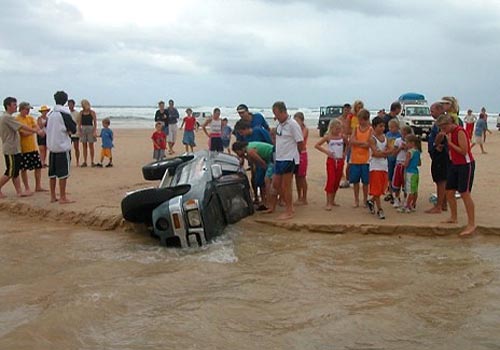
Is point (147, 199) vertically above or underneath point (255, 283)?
above

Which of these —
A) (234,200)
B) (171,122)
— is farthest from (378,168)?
(171,122)

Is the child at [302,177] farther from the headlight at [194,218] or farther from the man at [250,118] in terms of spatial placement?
the headlight at [194,218]

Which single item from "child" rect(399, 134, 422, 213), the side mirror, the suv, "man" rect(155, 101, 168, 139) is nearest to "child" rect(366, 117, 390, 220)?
"child" rect(399, 134, 422, 213)

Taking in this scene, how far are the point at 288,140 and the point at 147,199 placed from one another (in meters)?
2.28

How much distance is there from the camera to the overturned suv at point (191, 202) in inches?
248

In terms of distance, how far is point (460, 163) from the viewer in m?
6.88

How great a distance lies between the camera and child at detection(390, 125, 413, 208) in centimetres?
808

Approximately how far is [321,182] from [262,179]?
2939 mm

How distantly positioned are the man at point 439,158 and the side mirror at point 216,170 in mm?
3168

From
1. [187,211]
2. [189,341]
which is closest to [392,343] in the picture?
[189,341]

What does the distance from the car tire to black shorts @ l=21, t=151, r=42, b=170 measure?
8.22 feet

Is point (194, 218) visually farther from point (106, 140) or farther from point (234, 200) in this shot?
point (106, 140)

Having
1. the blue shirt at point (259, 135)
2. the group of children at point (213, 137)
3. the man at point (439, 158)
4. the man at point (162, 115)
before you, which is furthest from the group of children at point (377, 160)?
the man at point (162, 115)

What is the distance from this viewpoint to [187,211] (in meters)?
6.24
